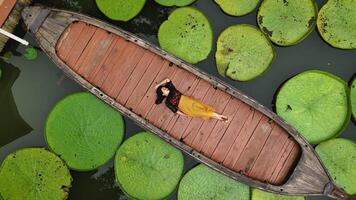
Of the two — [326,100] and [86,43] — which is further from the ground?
[326,100]

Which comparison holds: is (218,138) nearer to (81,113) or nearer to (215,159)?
(215,159)

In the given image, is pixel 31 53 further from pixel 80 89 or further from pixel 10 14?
pixel 80 89

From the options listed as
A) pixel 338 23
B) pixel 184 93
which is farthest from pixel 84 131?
pixel 338 23

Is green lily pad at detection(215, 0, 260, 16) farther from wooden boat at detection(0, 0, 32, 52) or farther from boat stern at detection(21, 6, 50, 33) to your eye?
wooden boat at detection(0, 0, 32, 52)

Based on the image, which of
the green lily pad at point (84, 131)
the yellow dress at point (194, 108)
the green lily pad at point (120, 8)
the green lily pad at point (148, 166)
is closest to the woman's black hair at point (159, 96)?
the yellow dress at point (194, 108)

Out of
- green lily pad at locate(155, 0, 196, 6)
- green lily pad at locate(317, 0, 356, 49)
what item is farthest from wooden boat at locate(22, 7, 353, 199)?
green lily pad at locate(317, 0, 356, 49)

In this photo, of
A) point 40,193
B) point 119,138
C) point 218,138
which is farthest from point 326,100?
point 40,193
